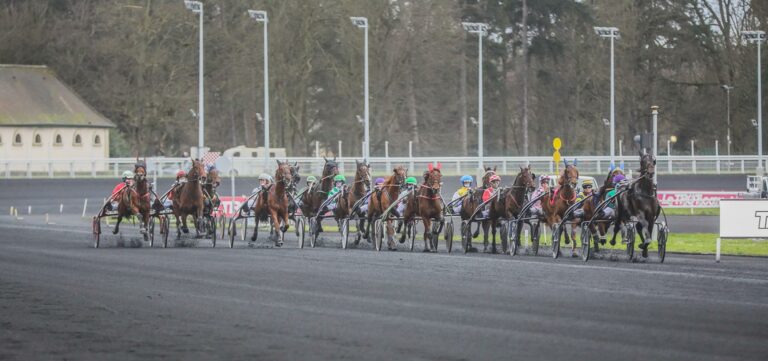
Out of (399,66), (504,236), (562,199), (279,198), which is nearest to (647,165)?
(562,199)

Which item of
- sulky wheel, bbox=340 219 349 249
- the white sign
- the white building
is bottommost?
sulky wheel, bbox=340 219 349 249

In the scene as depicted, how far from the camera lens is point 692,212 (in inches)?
1801

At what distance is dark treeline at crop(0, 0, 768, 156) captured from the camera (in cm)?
6844

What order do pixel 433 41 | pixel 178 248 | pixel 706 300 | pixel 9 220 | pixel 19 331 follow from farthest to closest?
1. pixel 433 41
2. pixel 9 220
3. pixel 178 248
4. pixel 706 300
5. pixel 19 331

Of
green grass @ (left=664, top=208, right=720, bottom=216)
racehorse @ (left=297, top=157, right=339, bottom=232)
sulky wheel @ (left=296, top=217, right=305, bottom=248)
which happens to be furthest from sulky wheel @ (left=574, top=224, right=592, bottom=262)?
green grass @ (left=664, top=208, right=720, bottom=216)

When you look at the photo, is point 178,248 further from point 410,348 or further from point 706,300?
point 410,348

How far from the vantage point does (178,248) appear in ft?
92.5

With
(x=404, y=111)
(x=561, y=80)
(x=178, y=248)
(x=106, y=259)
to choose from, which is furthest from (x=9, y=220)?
(x=561, y=80)

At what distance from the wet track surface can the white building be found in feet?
162

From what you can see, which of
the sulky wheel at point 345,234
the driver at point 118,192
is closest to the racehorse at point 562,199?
the sulky wheel at point 345,234

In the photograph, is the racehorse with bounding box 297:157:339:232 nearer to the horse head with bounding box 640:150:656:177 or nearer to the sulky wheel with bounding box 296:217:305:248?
the sulky wheel with bounding box 296:217:305:248

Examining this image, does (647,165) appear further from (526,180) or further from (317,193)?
(317,193)

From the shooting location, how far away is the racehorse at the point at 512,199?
87.6ft

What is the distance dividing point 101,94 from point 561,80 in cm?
2345
